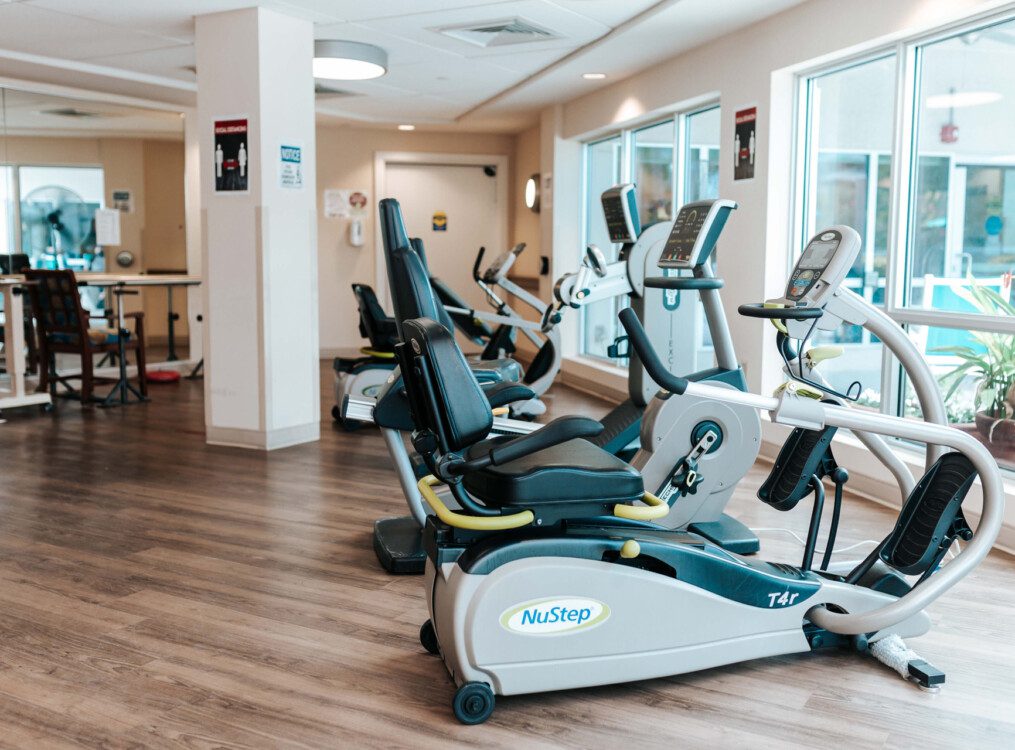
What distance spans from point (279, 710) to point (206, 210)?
151 inches

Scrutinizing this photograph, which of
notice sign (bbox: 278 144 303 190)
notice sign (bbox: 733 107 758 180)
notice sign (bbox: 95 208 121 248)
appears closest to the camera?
notice sign (bbox: 733 107 758 180)

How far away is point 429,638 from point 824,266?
4.93 ft

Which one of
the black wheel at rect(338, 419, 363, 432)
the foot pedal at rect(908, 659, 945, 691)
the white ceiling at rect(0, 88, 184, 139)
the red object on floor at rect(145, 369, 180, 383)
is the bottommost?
the foot pedal at rect(908, 659, 945, 691)

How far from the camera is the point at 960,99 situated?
13.6ft

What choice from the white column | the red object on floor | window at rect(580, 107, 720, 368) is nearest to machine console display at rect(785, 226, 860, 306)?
window at rect(580, 107, 720, 368)

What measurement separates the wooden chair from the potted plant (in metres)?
5.57

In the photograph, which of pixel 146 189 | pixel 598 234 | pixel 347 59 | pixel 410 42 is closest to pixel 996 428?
pixel 410 42

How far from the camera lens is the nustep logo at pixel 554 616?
7.58ft

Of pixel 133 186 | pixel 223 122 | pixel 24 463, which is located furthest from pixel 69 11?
pixel 133 186

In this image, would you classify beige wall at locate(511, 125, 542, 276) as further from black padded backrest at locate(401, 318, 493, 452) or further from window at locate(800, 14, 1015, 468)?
black padded backrest at locate(401, 318, 493, 452)

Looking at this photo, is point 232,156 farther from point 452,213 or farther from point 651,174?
point 452,213

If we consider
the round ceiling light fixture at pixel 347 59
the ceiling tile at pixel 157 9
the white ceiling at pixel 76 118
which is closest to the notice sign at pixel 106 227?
the white ceiling at pixel 76 118

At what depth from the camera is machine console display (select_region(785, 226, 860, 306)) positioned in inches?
99.7

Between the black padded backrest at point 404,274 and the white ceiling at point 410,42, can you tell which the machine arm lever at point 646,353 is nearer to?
the black padded backrest at point 404,274
